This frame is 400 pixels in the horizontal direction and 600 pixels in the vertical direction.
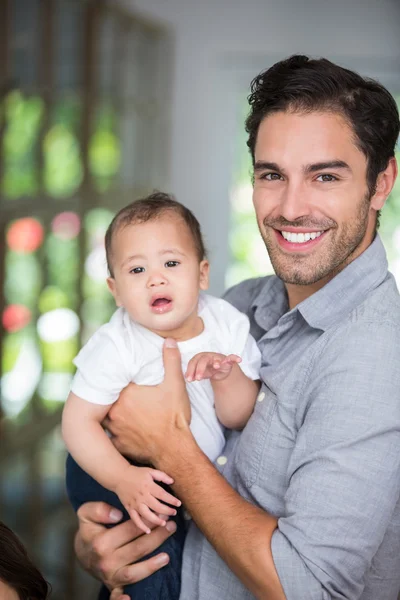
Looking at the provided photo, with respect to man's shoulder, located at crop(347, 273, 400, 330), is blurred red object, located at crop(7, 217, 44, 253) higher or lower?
lower

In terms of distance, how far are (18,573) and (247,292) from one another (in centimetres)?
88

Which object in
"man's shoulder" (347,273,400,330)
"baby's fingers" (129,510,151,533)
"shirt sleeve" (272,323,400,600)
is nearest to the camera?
"shirt sleeve" (272,323,400,600)

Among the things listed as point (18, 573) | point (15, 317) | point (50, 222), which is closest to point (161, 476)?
point (18, 573)

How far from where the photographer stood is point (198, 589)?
1.41 m

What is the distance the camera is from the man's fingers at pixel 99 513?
1.54 metres

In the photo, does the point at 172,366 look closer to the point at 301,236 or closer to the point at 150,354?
the point at 150,354

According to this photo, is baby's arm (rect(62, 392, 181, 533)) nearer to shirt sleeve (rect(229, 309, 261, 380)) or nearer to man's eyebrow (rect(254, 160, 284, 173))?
shirt sleeve (rect(229, 309, 261, 380))

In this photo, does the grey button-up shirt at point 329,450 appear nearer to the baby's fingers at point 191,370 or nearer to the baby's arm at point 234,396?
the baby's arm at point 234,396

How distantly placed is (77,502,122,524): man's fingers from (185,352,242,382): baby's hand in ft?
1.33

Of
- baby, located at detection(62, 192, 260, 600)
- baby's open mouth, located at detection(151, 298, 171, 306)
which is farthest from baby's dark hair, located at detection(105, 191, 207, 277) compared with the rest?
baby's open mouth, located at detection(151, 298, 171, 306)

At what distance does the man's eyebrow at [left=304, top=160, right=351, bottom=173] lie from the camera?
4.69 ft

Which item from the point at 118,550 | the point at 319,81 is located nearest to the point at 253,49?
the point at 319,81

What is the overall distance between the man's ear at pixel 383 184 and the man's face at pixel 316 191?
0.07 metres

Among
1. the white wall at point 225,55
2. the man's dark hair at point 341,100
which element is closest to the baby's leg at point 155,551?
the man's dark hair at point 341,100
